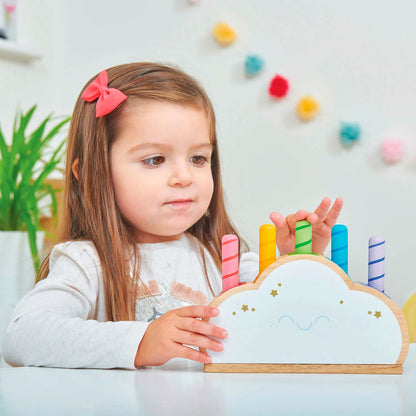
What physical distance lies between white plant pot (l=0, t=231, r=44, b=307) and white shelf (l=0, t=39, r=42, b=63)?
2.16 feet

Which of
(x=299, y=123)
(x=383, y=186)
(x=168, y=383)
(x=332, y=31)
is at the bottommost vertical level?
(x=168, y=383)

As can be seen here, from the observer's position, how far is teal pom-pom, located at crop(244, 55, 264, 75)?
1880 millimetres

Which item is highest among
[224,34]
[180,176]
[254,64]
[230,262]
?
[224,34]

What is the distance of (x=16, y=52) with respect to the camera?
198 cm

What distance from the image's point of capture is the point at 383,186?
1.76 meters

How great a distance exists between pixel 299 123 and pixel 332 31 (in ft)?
0.99

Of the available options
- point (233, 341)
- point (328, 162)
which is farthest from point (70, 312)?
point (328, 162)

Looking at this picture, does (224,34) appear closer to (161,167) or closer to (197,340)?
(161,167)

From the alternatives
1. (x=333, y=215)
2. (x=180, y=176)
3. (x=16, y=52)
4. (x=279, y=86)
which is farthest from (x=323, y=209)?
(x=16, y=52)

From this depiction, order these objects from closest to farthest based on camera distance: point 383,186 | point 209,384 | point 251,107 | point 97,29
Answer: point 209,384 → point 383,186 → point 251,107 → point 97,29

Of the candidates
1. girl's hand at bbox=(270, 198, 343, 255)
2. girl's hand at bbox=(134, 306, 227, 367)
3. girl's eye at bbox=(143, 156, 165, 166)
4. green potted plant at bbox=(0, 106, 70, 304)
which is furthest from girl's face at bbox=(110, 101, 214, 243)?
green potted plant at bbox=(0, 106, 70, 304)

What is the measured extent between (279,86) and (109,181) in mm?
1068

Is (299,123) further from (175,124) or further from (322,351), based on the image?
(322,351)

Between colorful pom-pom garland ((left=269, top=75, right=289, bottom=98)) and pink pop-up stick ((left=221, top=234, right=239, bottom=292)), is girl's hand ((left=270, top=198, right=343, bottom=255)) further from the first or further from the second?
colorful pom-pom garland ((left=269, top=75, right=289, bottom=98))
